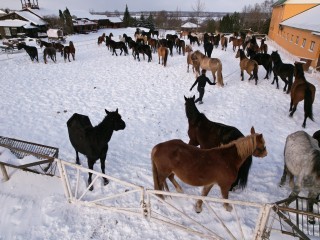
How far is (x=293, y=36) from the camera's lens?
67.2 feet

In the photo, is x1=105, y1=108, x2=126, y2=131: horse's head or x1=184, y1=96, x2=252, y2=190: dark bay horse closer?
x1=184, y1=96, x2=252, y2=190: dark bay horse

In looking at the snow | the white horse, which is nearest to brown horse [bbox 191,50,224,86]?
the snow

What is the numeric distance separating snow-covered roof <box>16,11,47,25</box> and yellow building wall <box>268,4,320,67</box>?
1421 inches

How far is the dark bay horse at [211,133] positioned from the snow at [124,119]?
0.56m

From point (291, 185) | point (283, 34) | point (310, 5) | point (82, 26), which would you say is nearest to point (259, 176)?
point (291, 185)

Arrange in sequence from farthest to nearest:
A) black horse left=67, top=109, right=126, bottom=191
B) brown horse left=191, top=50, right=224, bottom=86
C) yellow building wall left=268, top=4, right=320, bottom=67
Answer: yellow building wall left=268, top=4, right=320, bottom=67 → brown horse left=191, top=50, right=224, bottom=86 → black horse left=67, top=109, right=126, bottom=191

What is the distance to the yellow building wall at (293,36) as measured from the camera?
15.6 m

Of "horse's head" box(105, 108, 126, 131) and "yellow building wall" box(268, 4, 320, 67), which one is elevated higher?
"yellow building wall" box(268, 4, 320, 67)

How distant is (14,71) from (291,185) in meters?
16.3

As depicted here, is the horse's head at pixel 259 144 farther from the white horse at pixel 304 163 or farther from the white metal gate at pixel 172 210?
the white metal gate at pixel 172 210

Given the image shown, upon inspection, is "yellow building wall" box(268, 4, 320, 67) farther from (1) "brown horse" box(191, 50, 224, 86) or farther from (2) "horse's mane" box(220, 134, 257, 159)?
(2) "horse's mane" box(220, 134, 257, 159)

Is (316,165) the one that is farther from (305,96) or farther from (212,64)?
(212,64)

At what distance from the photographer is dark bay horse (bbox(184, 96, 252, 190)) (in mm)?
4723

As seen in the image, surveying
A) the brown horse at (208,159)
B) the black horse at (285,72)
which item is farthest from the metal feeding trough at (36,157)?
the black horse at (285,72)
